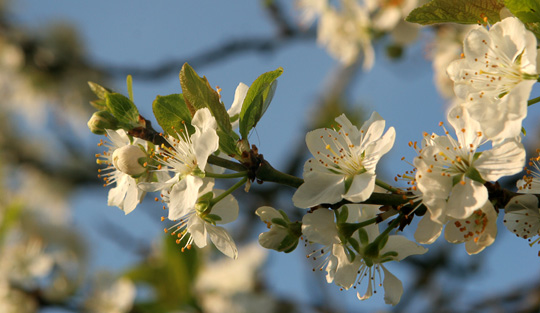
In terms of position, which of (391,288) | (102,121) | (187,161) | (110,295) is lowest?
(110,295)

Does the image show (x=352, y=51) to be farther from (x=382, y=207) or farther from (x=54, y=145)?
(x=54, y=145)

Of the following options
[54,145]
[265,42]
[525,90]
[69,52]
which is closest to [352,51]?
[265,42]

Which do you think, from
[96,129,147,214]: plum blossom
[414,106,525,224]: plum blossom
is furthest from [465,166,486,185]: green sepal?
[96,129,147,214]: plum blossom

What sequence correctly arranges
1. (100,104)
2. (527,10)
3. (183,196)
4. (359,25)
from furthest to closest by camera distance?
1. (359,25)
2. (100,104)
3. (183,196)
4. (527,10)

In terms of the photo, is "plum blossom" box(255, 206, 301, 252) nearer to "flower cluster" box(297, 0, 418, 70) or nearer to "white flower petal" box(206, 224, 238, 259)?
"white flower petal" box(206, 224, 238, 259)

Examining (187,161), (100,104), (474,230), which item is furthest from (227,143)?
(474,230)

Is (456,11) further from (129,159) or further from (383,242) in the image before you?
(129,159)

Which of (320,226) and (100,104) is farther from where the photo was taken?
(100,104)
